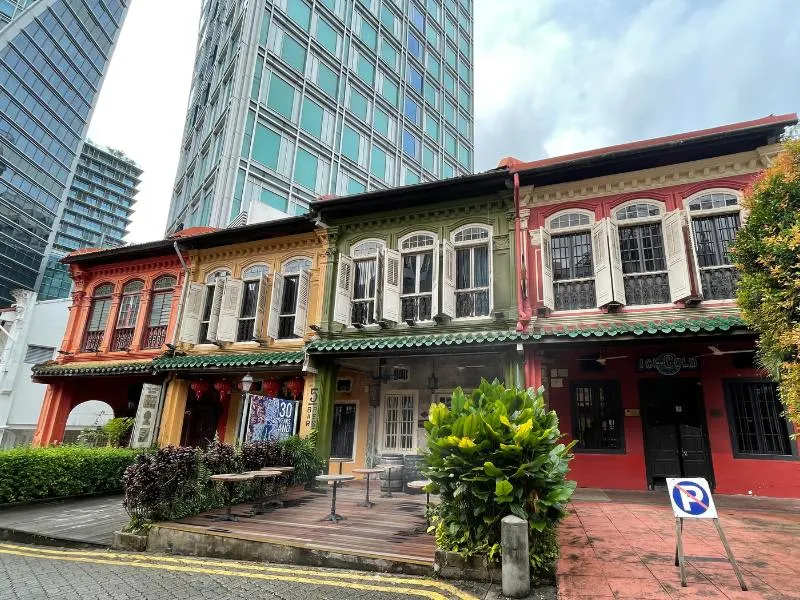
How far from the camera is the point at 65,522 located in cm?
808

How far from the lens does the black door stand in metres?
12.9

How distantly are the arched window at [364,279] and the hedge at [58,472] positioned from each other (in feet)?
24.3

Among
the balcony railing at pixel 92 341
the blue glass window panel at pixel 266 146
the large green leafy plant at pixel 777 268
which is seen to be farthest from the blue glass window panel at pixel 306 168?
the large green leafy plant at pixel 777 268

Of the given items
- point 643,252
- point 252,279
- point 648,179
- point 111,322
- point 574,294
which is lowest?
point 574,294

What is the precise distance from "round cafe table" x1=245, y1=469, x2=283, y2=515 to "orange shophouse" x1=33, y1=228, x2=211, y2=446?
7.70 metres

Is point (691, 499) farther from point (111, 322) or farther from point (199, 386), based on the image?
point (111, 322)

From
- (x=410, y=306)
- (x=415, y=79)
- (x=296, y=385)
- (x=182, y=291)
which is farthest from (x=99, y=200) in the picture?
(x=410, y=306)

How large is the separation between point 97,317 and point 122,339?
186cm

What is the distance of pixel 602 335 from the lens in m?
8.20

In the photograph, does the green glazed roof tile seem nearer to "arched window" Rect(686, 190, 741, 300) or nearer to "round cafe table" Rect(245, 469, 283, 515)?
"round cafe table" Rect(245, 469, 283, 515)

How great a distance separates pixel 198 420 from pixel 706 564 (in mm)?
15331

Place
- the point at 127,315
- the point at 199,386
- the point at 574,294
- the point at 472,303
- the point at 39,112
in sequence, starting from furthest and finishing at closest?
1. the point at 39,112
2. the point at 127,315
3. the point at 199,386
4. the point at 472,303
5. the point at 574,294

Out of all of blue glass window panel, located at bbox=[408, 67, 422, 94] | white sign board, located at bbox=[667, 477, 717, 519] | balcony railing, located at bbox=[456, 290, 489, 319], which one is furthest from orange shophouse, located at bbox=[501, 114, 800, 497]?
blue glass window panel, located at bbox=[408, 67, 422, 94]

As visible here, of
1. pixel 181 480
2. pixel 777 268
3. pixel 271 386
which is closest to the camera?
pixel 777 268
